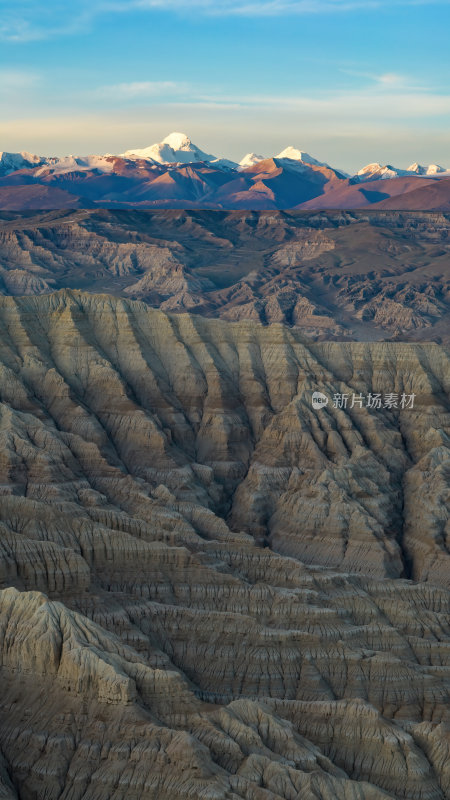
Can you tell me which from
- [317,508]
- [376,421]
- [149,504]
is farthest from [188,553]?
[376,421]

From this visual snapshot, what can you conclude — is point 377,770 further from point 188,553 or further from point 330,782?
point 188,553

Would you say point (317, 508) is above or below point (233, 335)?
below
